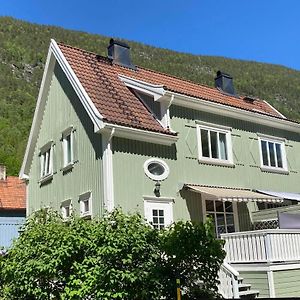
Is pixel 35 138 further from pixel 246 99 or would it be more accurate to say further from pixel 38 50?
pixel 38 50

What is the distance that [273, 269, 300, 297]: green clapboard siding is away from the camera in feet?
55.9

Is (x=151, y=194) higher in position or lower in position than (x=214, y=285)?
higher

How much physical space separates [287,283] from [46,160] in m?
13.7

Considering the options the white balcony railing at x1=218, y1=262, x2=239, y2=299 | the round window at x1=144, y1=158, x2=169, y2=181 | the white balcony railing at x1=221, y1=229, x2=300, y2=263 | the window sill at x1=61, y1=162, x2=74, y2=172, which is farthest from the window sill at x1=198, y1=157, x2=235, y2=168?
the white balcony railing at x1=218, y1=262, x2=239, y2=299

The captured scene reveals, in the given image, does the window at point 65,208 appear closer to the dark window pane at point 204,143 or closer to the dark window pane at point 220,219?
the dark window pane at point 204,143

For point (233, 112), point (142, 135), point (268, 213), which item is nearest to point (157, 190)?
point (142, 135)

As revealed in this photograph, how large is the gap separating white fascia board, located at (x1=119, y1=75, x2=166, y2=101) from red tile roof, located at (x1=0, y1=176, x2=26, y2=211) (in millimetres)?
18440

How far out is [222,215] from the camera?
891 inches

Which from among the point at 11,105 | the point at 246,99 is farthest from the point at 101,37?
the point at 246,99

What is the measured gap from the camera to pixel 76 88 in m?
21.3

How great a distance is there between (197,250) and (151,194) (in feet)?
24.6

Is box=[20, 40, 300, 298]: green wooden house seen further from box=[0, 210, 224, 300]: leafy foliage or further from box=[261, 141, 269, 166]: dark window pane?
box=[0, 210, 224, 300]: leafy foliage

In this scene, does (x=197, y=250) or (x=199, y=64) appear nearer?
(x=197, y=250)

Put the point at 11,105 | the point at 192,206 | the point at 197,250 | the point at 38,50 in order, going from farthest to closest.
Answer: the point at 38,50 → the point at 11,105 → the point at 192,206 → the point at 197,250
